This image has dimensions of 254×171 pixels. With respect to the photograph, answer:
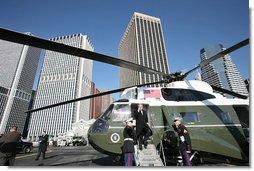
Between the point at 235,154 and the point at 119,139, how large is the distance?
427 centimetres

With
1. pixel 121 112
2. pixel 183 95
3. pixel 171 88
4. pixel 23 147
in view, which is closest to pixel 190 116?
pixel 183 95

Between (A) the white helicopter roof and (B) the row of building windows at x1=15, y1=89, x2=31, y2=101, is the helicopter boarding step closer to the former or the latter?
(A) the white helicopter roof

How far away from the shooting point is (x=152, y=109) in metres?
6.26

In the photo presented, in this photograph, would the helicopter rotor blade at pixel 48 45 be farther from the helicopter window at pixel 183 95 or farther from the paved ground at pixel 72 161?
the paved ground at pixel 72 161

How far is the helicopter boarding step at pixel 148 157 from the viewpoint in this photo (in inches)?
178

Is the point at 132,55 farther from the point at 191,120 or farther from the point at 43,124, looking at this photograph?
the point at 191,120

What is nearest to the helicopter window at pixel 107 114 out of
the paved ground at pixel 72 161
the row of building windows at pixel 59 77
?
the paved ground at pixel 72 161

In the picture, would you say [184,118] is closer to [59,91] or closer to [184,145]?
[184,145]

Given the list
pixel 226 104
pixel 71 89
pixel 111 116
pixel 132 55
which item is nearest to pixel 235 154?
pixel 226 104

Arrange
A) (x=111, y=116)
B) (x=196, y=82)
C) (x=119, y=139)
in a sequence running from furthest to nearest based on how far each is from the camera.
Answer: (x=196, y=82), (x=111, y=116), (x=119, y=139)

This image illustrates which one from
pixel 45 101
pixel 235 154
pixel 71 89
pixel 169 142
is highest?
pixel 71 89

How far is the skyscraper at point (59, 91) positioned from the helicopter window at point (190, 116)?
124m

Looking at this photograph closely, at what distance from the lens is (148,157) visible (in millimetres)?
4762

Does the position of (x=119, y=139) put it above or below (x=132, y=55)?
below
